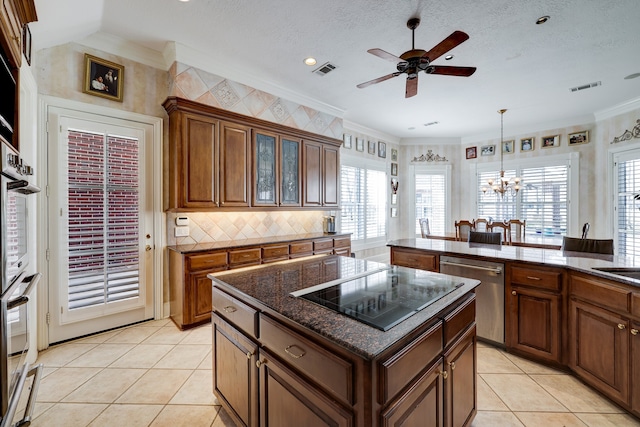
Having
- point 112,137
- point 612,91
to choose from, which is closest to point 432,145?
point 612,91

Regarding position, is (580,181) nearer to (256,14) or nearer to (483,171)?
(483,171)

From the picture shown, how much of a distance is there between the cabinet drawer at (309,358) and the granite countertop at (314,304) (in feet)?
0.24

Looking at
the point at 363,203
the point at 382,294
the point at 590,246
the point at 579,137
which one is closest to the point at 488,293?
the point at 590,246

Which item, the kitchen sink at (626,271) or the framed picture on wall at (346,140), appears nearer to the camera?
the kitchen sink at (626,271)

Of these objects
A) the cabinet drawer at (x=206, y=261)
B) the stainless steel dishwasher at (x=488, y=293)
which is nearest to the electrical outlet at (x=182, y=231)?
the cabinet drawer at (x=206, y=261)

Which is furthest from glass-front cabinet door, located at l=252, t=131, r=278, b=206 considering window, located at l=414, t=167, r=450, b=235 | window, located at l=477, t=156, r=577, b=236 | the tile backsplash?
window, located at l=477, t=156, r=577, b=236

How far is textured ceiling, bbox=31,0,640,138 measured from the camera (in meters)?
2.44

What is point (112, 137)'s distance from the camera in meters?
2.95

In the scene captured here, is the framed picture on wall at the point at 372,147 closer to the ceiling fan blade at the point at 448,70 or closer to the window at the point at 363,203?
the window at the point at 363,203

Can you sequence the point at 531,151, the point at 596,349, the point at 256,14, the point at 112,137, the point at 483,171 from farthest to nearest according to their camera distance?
1. the point at 483,171
2. the point at 531,151
3. the point at 112,137
4. the point at 256,14
5. the point at 596,349

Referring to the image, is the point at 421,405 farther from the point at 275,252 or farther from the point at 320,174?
the point at 320,174

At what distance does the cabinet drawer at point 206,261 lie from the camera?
295 cm

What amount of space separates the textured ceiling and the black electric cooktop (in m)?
2.35

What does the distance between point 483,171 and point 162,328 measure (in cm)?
708
